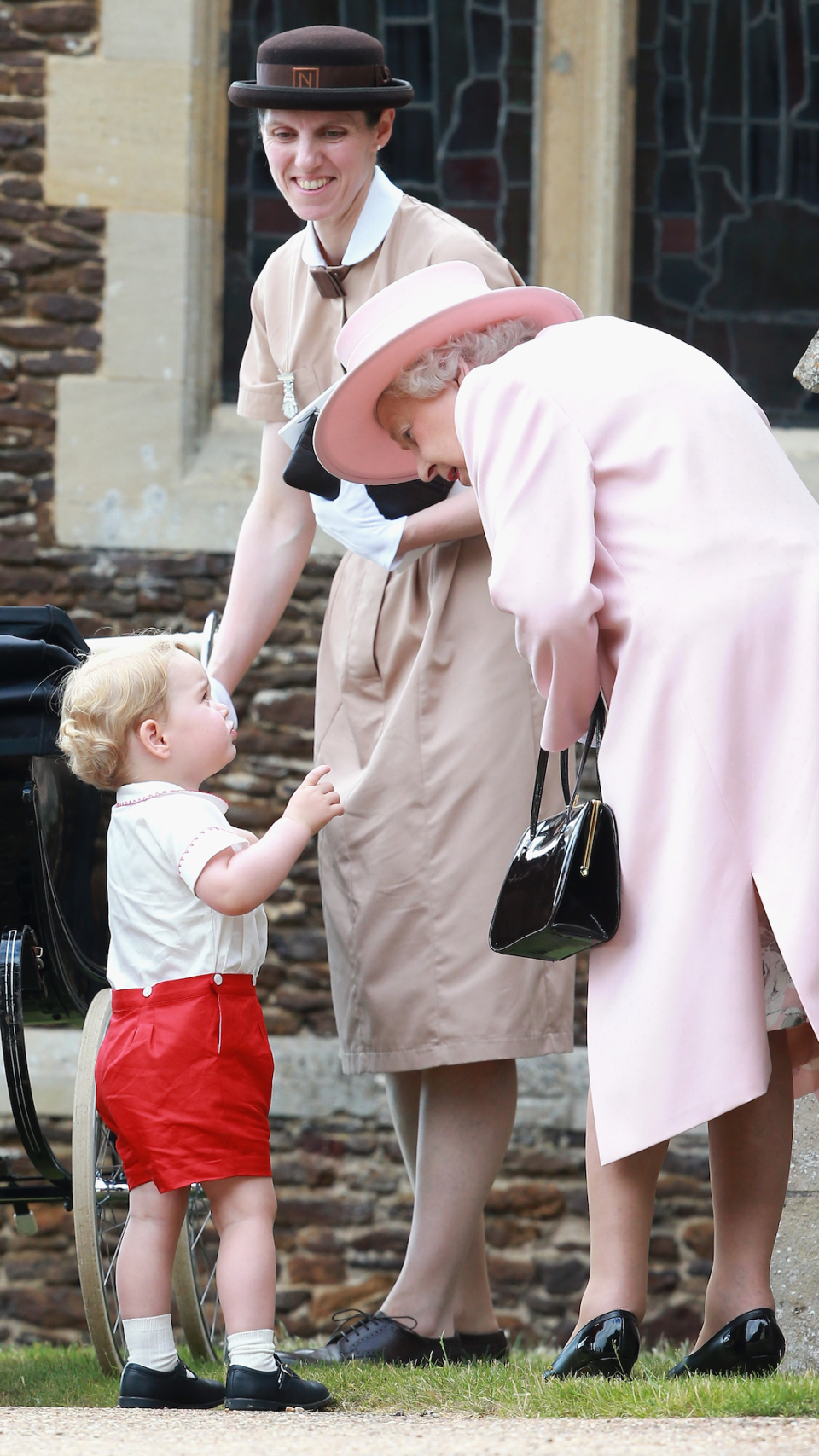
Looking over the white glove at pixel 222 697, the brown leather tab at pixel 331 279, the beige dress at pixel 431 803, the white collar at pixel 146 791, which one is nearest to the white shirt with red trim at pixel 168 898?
the white collar at pixel 146 791

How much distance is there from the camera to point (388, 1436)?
2016 millimetres

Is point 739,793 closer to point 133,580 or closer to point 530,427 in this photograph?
point 530,427

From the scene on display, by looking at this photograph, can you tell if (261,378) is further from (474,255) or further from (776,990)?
(776,990)

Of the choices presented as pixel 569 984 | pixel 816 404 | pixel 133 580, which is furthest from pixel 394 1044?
pixel 816 404

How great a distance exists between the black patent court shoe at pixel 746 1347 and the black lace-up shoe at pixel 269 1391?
49 centimetres

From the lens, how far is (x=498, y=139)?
6.19 metres

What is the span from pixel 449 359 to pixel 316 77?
799 millimetres

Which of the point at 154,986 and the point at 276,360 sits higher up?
the point at 276,360

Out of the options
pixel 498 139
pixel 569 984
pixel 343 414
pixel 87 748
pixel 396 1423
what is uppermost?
pixel 498 139

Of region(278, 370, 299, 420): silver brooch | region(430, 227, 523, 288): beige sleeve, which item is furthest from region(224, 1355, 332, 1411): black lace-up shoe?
region(430, 227, 523, 288): beige sleeve

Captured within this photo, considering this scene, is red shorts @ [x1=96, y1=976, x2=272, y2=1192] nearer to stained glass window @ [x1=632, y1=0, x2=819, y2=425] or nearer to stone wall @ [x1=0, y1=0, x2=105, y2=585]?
stone wall @ [x1=0, y1=0, x2=105, y2=585]

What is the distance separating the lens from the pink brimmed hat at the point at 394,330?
252 centimetres

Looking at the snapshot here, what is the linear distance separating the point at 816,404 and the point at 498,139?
1.48 metres

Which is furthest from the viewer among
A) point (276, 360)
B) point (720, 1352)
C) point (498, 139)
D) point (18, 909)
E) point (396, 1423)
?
point (498, 139)
